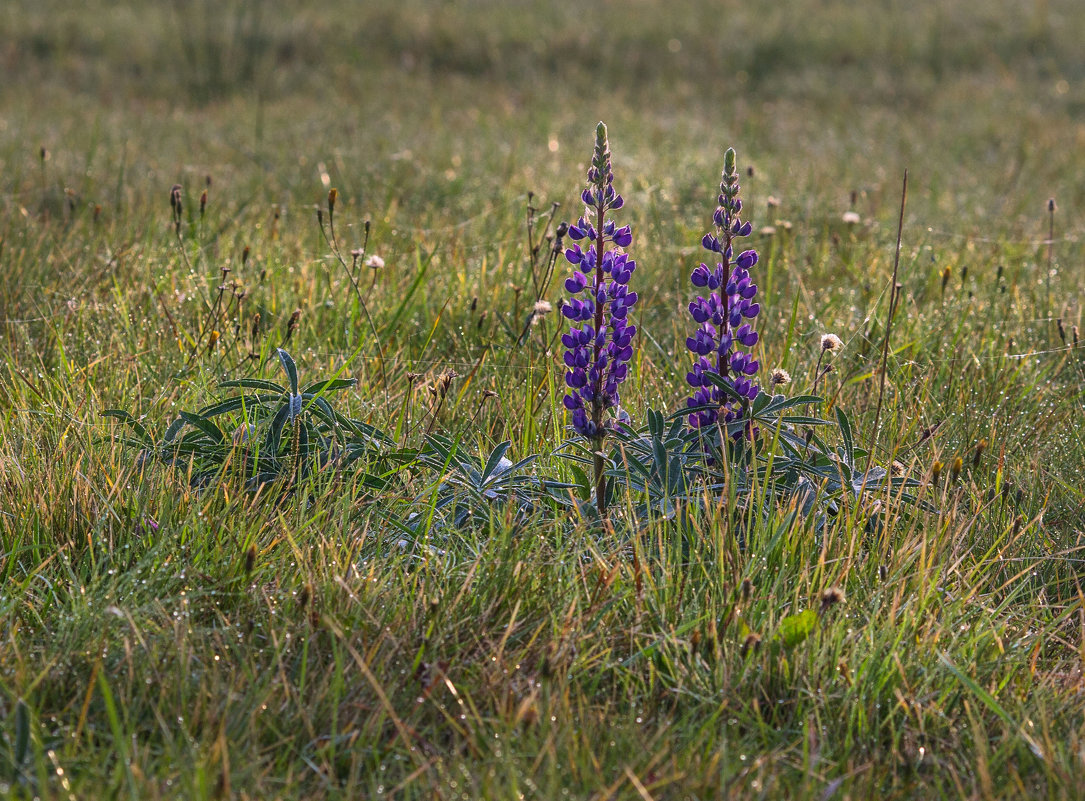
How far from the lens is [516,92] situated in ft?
29.7

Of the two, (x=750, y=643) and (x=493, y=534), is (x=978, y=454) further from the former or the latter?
(x=493, y=534)

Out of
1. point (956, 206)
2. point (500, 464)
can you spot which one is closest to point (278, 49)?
point (956, 206)

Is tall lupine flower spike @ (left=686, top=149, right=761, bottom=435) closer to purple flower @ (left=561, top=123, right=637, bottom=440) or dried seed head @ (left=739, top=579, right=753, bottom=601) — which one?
purple flower @ (left=561, top=123, right=637, bottom=440)

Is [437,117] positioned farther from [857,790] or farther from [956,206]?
[857,790]

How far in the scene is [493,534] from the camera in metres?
1.95

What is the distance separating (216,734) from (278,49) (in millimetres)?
10027

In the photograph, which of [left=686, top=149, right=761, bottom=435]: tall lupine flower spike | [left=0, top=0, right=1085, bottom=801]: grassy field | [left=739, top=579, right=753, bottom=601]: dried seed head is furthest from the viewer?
[left=686, top=149, right=761, bottom=435]: tall lupine flower spike

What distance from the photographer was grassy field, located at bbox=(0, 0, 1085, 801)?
156 centimetres

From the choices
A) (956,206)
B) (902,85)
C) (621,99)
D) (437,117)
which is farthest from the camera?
(902,85)

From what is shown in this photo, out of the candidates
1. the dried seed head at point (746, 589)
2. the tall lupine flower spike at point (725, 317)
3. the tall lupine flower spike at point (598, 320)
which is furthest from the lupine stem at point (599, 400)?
the dried seed head at point (746, 589)

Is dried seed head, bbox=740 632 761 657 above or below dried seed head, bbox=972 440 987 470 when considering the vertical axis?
below

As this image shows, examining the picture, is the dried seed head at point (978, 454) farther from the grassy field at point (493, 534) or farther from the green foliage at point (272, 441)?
the green foliage at point (272, 441)

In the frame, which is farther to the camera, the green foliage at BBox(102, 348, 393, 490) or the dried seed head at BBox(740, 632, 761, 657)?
the green foliage at BBox(102, 348, 393, 490)

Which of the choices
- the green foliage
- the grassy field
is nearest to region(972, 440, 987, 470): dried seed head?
the grassy field
